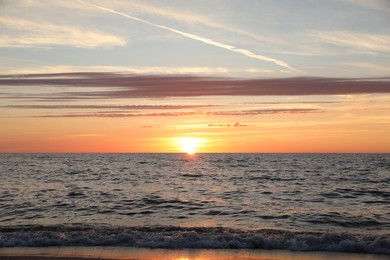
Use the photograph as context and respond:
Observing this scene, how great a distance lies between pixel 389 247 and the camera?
1340cm

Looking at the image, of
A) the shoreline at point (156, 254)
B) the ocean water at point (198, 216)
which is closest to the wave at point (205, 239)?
the ocean water at point (198, 216)

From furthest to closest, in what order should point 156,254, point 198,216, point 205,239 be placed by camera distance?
point 198,216
point 205,239
point 156,254

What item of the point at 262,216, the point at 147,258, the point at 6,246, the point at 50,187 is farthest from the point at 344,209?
the point at 50,187

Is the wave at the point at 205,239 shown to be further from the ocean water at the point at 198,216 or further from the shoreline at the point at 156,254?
the shoreline at the point at 156,254

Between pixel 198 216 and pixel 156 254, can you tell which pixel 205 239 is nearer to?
pixel 156 254

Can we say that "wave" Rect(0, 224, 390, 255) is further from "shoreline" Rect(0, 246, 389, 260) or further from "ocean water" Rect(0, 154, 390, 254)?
"shoreline" Rect(0, 246, 389, 260)

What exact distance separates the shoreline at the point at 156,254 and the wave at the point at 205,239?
0.48m

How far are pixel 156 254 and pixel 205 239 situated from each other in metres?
2.47

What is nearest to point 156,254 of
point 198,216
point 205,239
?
point 205,239

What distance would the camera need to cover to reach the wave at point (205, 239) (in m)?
13.8

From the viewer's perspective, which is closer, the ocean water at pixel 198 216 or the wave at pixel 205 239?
the wave at pixel 205 239

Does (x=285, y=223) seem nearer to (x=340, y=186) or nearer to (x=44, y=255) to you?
(x=44, y=255)

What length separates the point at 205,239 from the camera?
14.7 metres

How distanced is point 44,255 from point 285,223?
1160cm
